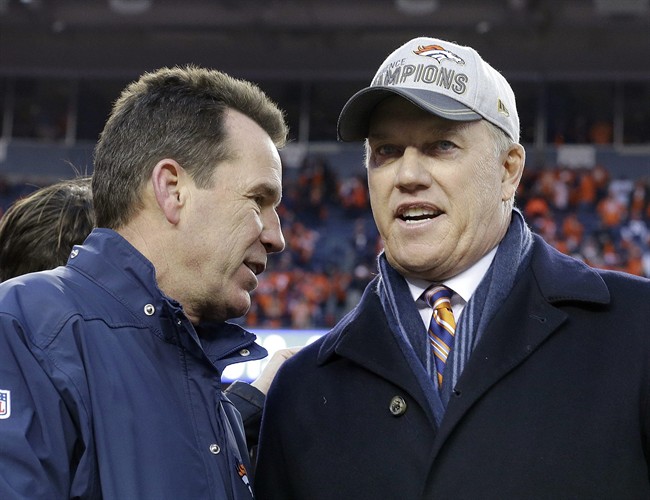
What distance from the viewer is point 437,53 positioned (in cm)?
212

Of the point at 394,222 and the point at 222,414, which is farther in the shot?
the point at 394,222

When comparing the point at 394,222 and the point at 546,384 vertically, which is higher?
the point at 394,222

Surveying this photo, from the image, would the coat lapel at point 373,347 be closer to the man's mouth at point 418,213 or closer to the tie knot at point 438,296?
the tie knot at point 438,296

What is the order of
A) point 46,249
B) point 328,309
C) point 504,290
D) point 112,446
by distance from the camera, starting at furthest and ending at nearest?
point 328,309
point 46,249
point 504,290
point 112,446

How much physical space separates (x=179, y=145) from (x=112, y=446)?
690 millimetres

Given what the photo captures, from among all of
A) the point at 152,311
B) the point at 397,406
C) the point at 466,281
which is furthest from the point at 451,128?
the point at 152,311

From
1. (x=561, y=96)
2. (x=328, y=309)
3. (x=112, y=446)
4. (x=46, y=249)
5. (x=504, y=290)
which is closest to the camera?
(x=112, y=446)

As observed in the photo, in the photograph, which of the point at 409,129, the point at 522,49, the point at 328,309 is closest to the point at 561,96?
the point at 522,49

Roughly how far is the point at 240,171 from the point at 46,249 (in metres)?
0.60

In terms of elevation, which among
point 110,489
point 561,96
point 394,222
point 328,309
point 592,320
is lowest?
point 328,309

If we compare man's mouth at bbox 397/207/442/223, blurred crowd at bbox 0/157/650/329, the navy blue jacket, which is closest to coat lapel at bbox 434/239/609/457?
man's mouth at bbox 397/207/442/223

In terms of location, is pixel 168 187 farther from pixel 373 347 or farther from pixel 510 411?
pixel 510 411

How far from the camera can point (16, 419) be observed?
1579 mm

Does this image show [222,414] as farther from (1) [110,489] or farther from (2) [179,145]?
(2) [179,145]
